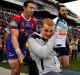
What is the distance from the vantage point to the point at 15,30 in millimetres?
5238

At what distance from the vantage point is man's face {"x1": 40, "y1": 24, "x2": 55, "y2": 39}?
3.93 meters

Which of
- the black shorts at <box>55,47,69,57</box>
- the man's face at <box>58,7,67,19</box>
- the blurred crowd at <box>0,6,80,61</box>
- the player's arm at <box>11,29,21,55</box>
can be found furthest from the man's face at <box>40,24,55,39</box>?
the blurred crowd at <box>0,6,80,61</box>

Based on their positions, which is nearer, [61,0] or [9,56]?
[9,56]

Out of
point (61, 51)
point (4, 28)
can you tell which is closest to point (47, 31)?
point (61, 51)

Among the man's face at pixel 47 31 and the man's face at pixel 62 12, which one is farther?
the man's face at pixel 62 12

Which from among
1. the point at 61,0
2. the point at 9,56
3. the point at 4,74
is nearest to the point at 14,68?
the point at 9,56

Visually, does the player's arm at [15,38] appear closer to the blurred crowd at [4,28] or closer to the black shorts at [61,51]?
the black shorts at [61,51]

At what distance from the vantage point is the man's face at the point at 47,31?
3930mm

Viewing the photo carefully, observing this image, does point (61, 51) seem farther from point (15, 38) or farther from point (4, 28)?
point (4, 28)

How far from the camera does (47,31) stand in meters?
3.95

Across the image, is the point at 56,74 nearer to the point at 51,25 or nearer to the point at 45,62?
the point at 45,62

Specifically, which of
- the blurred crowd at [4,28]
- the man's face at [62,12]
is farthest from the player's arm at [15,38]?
the blurred crowd at [4,28]

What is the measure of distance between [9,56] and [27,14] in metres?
0.83

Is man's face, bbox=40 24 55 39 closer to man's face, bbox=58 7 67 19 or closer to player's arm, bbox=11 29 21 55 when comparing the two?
player's arm, bbox=11 29 21 55
